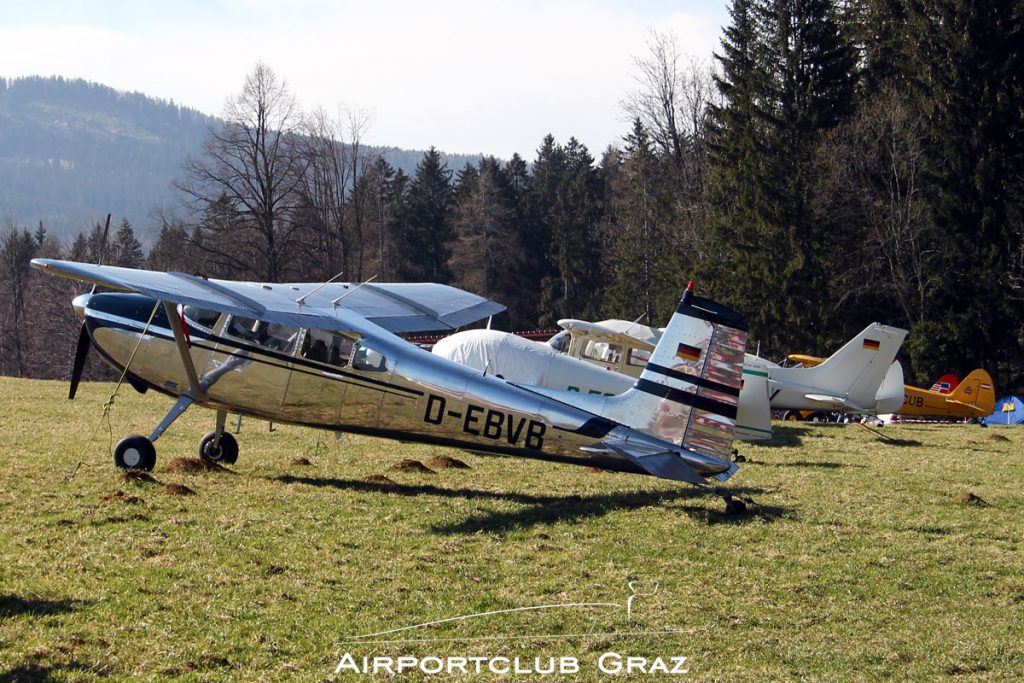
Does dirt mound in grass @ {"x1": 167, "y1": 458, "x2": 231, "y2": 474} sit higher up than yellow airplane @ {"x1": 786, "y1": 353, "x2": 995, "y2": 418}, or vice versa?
yellow airplane @ {"x1": 786, "y1": 353, "x2": 995, "y2": 418}

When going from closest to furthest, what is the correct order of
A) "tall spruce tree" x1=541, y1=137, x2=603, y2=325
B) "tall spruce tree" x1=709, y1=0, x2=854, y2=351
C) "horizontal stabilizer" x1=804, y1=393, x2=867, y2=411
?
1. "horizontal stabilizer" x1=804, y1=393, x2=867, y2=411
2. "tall spruce tree" x1=709, y1=0, x2=854, y2=351
3. "tall spruce tree" x1=541, y1=137, x2=603, y2=325

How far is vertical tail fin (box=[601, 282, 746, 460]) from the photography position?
905cm

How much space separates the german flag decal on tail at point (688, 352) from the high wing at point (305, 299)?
11.8 feet

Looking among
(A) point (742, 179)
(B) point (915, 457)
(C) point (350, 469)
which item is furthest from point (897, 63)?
(C) point (350, 469)

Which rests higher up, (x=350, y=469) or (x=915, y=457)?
(x=915, y=457)

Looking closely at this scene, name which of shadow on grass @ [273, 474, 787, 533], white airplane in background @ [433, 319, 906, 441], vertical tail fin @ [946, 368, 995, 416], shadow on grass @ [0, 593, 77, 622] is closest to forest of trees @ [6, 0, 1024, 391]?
vertical tail fin @ [946, 368, 995, 416]

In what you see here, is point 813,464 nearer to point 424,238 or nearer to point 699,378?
point 699,378

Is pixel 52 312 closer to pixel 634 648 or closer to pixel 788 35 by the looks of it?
pixel 788 35

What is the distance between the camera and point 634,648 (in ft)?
18.1

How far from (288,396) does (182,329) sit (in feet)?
4.50

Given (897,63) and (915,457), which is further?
(897,63)

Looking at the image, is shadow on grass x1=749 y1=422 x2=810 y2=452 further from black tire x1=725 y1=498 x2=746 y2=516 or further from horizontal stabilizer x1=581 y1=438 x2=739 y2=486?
horizontal stabilizer x1=581 y1=438 x2=739 y2=486

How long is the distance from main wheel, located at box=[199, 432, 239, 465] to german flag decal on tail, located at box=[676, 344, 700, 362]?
5.68 m

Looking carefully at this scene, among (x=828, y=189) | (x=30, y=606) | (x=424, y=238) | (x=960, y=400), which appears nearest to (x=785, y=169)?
(x=828, y=189)
